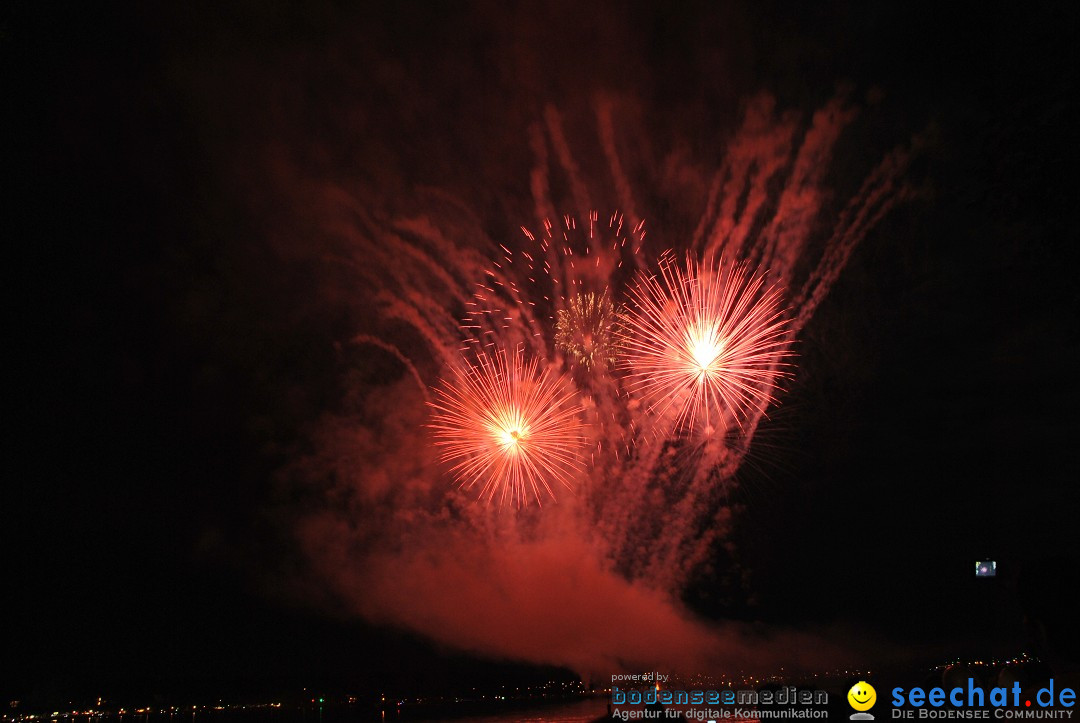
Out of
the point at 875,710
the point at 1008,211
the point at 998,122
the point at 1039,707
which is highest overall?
the point at 998,122

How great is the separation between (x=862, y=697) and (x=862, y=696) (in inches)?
0.4

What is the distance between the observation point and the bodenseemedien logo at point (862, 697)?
7.51 meters

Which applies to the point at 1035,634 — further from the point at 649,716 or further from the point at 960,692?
the point at 960,692

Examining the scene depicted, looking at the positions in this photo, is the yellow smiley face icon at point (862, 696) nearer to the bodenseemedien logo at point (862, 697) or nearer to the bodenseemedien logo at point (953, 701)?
the bodenseemedien logo at point (862, 697)

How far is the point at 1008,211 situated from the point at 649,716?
6.33 meters

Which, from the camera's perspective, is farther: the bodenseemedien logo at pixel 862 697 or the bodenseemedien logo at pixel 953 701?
the bodenseemedien logo at pixel 862 697

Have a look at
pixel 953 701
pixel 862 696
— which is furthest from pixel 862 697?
pixel 953 701

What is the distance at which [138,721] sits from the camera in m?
186

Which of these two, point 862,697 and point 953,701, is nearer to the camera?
point 953,701

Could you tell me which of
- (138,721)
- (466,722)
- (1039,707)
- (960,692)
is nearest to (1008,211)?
(960,692)

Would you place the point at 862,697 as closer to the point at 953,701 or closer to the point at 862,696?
the point at 862,696

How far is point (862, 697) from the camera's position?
771 cm

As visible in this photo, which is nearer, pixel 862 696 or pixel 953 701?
pixel 953 701

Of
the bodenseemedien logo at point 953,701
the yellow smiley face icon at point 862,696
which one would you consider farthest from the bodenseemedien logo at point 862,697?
the bodenseemedien logo at point 953,701
